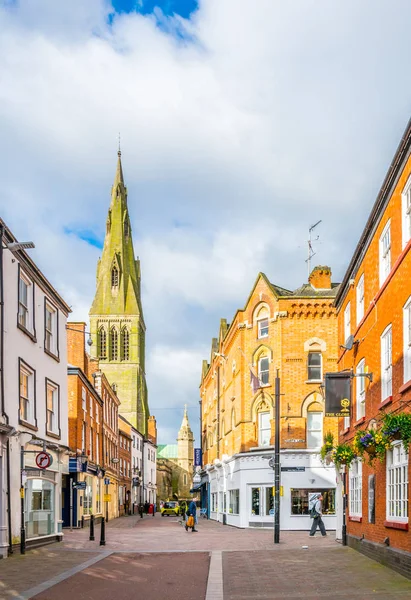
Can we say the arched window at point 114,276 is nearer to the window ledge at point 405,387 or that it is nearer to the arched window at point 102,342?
the arched window at point 102,342

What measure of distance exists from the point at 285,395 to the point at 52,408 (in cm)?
1369

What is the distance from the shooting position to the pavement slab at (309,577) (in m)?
13.9

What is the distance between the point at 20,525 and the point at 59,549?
2283 mm

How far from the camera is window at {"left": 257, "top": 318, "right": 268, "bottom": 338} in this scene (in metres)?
40.4

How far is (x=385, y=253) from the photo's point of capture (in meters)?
19.4

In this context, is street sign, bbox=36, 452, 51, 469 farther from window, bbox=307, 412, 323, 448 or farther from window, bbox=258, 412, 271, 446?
window, bbox=258, 412, 271, 446

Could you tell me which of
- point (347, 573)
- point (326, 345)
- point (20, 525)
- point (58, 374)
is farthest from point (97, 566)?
point (326, 345)

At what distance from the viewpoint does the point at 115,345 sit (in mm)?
122062

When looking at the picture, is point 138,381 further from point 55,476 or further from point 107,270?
point 55,476

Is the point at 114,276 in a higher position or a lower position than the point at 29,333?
higher

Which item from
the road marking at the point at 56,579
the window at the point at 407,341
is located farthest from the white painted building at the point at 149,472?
the window at the point at 407,341

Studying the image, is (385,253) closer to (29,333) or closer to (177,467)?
(29,333)

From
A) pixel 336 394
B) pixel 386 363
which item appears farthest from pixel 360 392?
pixel 386 363

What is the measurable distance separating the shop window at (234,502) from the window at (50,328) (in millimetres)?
17200
